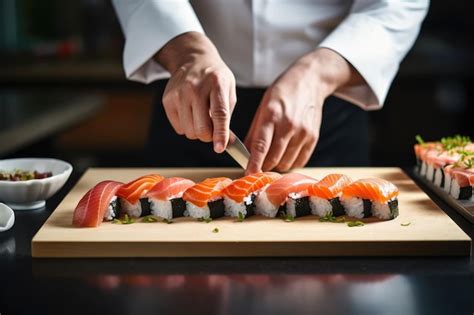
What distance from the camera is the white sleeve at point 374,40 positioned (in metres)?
1.96

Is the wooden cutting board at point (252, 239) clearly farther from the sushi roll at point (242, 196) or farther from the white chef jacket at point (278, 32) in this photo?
the white chef jacket at point (278, 32)

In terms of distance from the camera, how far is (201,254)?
4.49ft

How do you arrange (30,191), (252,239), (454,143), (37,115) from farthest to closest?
(37,115) → (454,143) → (30,191) → (252,239)

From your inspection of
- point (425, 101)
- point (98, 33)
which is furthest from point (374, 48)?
point (98, 33)

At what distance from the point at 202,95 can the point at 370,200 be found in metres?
0.47

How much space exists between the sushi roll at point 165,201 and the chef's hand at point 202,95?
171mm

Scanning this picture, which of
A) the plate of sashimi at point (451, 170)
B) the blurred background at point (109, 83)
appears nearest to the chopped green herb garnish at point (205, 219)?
the plate of sashimi at point (451, 170)

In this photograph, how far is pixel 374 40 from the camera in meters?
2.01

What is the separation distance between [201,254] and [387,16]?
1.01 metres

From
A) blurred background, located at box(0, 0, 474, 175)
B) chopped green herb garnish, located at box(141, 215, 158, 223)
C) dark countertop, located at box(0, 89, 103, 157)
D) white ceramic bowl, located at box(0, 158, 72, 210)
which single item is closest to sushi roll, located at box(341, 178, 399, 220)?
chopped green herb garnish, located at box(141, 215, 158, 223)

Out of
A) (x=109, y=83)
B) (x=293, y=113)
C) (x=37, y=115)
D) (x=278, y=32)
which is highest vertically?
(x=278, y=32)

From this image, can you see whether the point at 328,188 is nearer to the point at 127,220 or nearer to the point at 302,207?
the point at 302,207

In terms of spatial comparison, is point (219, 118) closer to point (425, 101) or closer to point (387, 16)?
point (387, 16)

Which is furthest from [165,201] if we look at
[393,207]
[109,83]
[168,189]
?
[109,83]
